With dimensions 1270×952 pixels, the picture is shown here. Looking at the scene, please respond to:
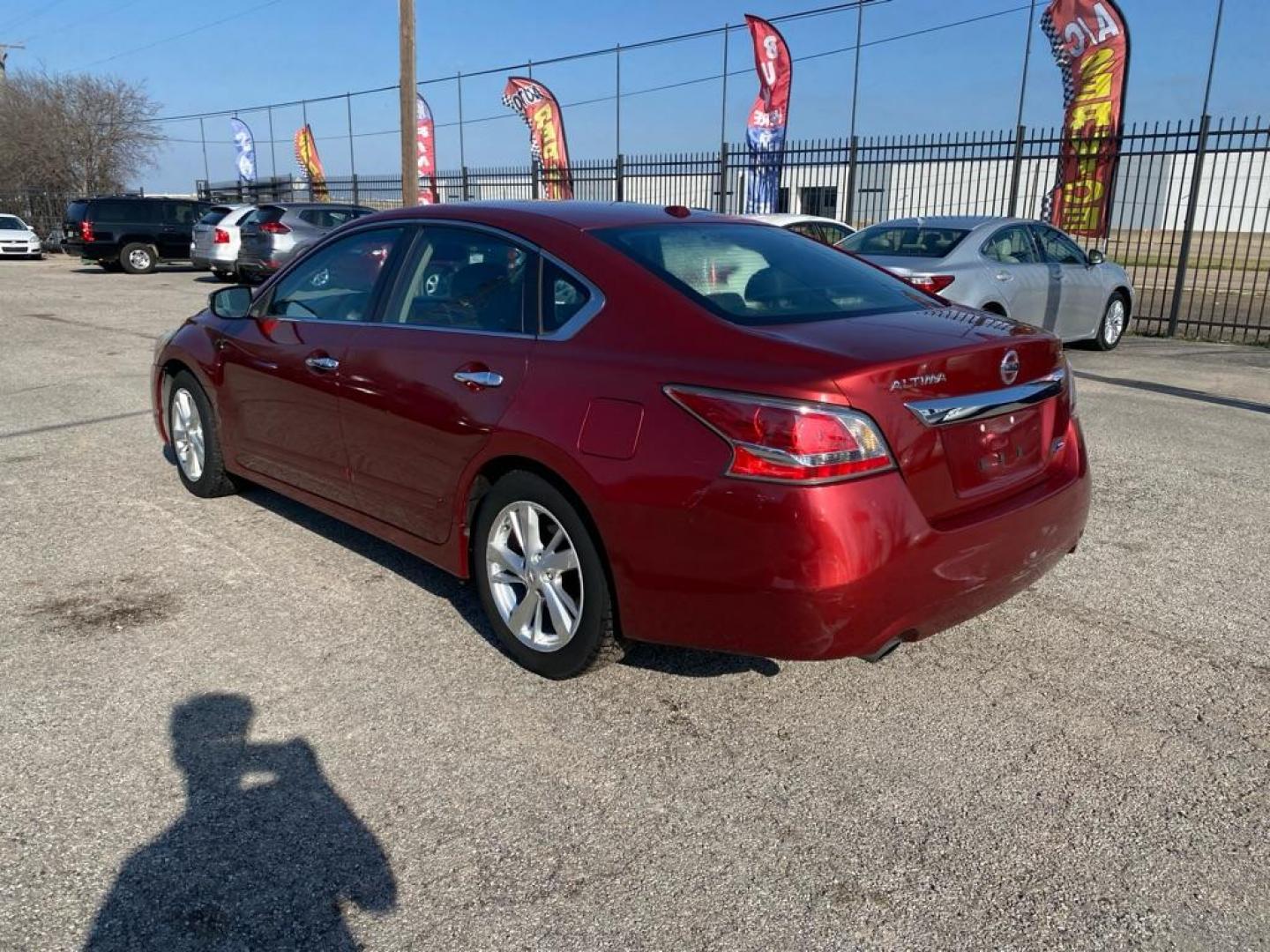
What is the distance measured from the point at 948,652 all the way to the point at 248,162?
42.3 meters

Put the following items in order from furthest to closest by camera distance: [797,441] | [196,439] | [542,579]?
[196,439] < [542,579] < [797,441]

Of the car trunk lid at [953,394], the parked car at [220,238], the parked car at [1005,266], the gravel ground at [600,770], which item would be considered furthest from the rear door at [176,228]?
the car trunk lid at [953,394]

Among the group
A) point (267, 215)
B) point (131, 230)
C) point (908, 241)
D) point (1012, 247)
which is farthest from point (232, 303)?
point (131, 230)

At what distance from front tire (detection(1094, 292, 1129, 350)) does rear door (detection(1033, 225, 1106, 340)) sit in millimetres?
406

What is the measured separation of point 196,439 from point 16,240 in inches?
1180

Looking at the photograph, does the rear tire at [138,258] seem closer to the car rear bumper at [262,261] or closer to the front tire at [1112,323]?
the car rear bumper at [262,261]

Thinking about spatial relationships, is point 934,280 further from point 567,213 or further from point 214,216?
point 214,216

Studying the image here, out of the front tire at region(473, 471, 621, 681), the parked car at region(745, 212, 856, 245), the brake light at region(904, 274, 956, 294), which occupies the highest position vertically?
the parked car at region(745, 212, 856, 245)

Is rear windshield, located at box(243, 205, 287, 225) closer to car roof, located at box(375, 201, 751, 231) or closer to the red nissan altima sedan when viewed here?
the red nissan altima sedan

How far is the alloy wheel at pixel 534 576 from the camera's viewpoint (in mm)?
3359

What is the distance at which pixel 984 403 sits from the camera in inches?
122

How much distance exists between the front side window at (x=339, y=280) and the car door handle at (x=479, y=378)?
2.62ft

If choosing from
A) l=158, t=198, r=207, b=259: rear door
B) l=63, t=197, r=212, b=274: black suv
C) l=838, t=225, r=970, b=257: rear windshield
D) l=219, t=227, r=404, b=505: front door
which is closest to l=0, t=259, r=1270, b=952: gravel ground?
l=219, t=227, r=404, b=505: front door

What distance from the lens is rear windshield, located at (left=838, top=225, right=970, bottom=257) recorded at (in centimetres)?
991
